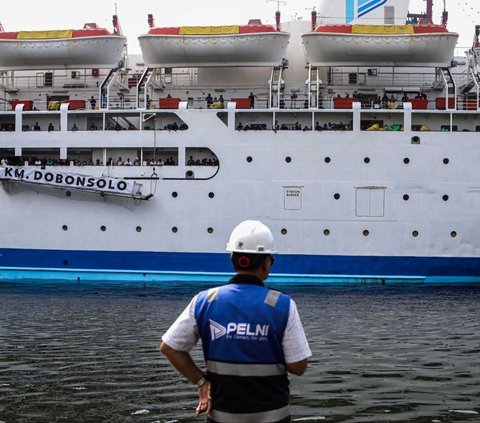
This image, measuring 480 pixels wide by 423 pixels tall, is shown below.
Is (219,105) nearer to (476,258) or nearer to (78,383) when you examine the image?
(476,258)

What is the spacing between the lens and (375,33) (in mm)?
26703

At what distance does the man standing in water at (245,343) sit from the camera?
4.39m

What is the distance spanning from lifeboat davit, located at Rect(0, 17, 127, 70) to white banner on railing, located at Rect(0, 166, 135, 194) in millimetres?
4358

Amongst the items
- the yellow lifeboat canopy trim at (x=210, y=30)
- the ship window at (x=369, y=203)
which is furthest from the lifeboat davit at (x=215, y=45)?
the ship window at (x=369, y=203)

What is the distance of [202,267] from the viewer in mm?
25531

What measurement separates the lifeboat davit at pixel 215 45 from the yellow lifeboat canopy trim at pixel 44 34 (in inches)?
99.7

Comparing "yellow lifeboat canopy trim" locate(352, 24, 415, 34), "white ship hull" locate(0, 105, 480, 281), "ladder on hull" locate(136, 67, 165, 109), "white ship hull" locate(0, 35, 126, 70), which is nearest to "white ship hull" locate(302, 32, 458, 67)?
"yellow lifeboat canopy trim" locate(352, 24, 415, 34)

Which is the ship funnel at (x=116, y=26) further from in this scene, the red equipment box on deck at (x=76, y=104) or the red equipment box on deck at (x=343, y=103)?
the red equipment box on deck at (x=343, y=103)

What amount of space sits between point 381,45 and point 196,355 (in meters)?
17.7

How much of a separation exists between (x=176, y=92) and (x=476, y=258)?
469 inches

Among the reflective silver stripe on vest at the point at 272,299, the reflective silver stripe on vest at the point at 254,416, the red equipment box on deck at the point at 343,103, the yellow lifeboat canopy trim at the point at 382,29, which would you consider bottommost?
the reflective silver stripe on vest at the point at 254,416

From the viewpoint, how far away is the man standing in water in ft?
14.4

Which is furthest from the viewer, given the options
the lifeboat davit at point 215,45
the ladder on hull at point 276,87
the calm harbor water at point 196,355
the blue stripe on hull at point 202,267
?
the lifeboat davit at point 215,45

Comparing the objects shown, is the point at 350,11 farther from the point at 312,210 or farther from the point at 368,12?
the point at 312,210
